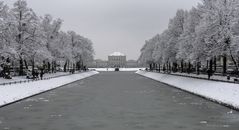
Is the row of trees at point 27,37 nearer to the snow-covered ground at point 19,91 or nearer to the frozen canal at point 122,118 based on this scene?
the snow-covered ground at point 19,91

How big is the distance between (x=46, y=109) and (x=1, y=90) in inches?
303

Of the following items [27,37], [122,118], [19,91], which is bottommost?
[122,118]

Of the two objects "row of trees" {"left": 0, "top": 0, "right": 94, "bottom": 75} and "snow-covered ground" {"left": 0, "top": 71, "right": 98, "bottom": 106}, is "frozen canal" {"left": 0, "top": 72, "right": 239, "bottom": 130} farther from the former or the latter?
"row of trees" {"left": 0, "top": 0, "right": 94, "bottom": 75}

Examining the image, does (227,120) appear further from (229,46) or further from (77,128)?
(229,46)

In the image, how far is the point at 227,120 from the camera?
19.6 m

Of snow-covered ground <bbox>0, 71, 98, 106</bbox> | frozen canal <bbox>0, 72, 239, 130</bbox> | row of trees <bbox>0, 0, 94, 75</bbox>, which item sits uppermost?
row of trees <bbox>0, 0, 94, 75</bbox>

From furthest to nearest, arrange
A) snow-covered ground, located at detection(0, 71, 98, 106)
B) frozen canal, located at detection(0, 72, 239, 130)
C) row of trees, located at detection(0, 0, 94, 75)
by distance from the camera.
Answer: row of trees, located at detection(0, 0, 94, 75)
snow-covered ground, located at detection(0, 71, 98, 106)
frozen canal, located at detection(0, 72, 239, 130)

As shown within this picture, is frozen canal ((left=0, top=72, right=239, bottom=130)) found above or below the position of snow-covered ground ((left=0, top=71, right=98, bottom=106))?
below

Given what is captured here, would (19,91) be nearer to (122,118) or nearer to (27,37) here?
(122,118)

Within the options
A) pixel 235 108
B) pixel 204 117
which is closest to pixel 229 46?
pixel 235 108

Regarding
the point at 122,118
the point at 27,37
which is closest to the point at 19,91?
the point at 122,118

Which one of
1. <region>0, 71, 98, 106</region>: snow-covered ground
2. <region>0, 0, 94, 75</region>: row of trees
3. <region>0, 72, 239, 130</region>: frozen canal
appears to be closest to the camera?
<region>0, 72, 239, 130</region>: frozen canal

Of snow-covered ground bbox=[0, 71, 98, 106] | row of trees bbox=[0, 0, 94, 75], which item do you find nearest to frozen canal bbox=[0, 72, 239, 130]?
snow-covered ground bbox=[0, 71, 98, 106]

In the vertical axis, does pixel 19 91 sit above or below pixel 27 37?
below
